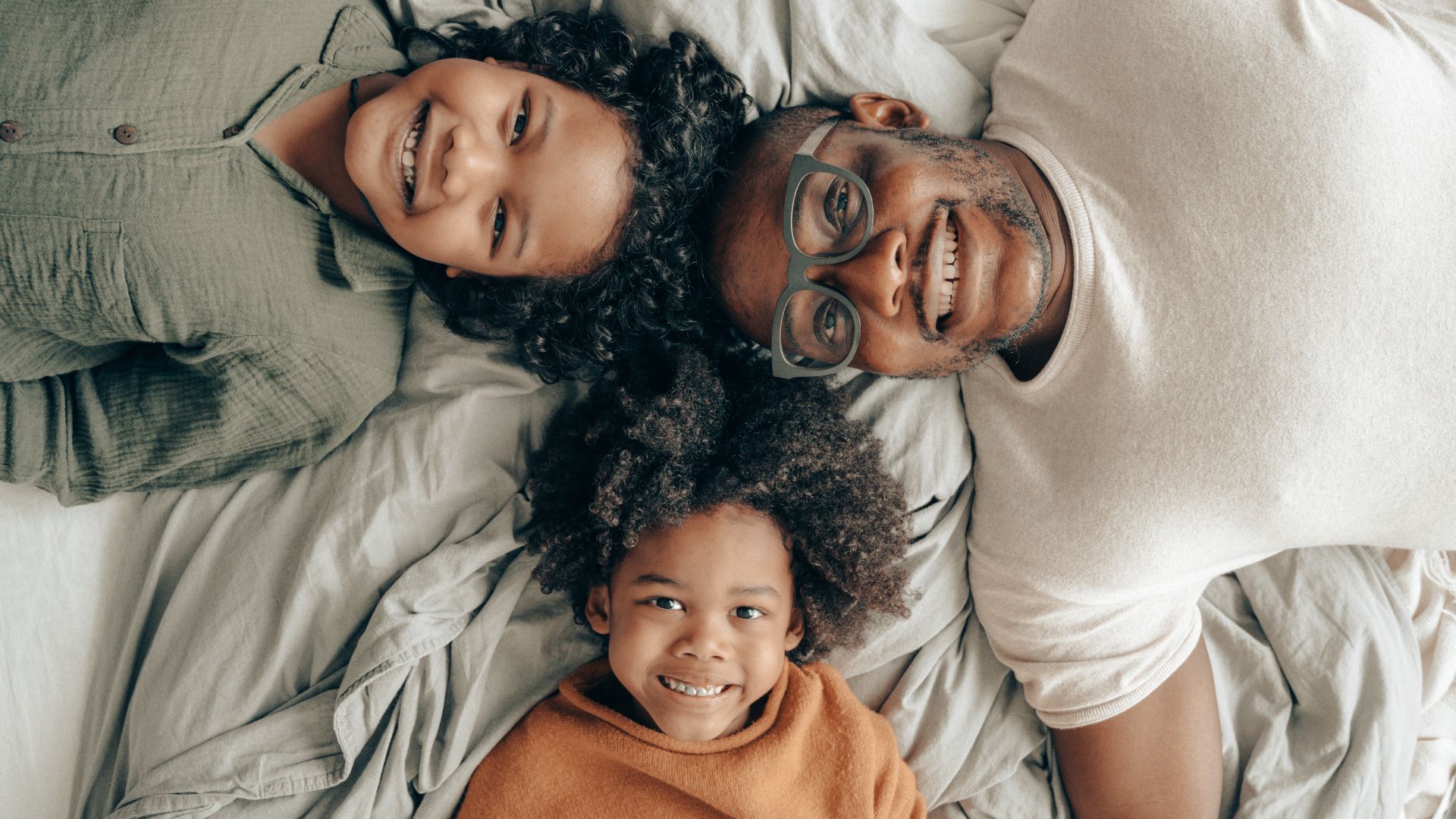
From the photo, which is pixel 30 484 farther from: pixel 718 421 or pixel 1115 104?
pixel 1115 104

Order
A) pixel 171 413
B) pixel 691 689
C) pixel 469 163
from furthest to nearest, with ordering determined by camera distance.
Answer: pixel 171 413 < pixel 691 689 < pixel 469 163

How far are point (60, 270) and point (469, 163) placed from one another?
0.71 m

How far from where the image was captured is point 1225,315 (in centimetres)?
161

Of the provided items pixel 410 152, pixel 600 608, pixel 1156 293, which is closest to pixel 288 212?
pixel 410 152

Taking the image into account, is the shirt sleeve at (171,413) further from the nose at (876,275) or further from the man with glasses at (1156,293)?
the nose at (876,275)

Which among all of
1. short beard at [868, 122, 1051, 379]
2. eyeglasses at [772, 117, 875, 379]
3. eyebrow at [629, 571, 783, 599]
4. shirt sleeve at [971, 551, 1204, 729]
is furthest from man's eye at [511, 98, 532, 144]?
shirt sleeve at [971, 551, 1204, 729]

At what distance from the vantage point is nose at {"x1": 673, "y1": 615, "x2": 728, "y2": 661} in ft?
5.16

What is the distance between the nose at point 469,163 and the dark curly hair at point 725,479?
448mm

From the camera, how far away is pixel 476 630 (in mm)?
1761

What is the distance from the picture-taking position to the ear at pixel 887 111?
173 cm

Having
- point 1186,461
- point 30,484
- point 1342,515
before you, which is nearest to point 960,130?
point 1186,461

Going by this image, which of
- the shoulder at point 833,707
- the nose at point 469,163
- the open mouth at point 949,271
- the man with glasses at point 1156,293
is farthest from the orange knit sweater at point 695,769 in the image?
the nose at point 469,163

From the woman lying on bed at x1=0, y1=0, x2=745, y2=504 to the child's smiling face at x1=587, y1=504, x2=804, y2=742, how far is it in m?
0.44

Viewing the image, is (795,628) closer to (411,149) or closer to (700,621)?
(700,621)
